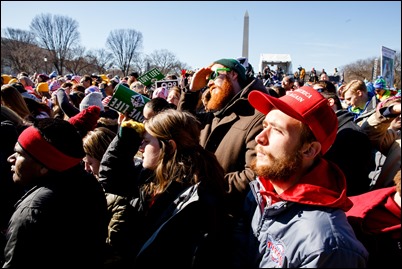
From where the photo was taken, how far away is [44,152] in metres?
2.13

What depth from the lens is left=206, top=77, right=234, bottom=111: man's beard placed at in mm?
3176

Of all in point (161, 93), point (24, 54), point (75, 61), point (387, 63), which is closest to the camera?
point (161, 93)

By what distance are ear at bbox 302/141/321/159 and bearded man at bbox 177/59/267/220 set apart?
55cm

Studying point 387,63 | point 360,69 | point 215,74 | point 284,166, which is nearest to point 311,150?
point 284,166

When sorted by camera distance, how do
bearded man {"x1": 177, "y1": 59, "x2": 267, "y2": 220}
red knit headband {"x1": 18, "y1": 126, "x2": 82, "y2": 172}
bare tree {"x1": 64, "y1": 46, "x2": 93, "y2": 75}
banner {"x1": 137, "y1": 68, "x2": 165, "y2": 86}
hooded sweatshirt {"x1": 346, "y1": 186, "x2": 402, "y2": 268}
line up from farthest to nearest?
bare tree {"x1": 64, "y1": 46, "x2": 93, "y2": 75} → banner {"x1": 137, "y1": 68, "x2": 165, "y2": 86} → bearded man {"x1": 177, "y1": 59, "x2": 267, "y2": 220} → red knit headband {"x1": 18, "y1": 126, "x2": 82, "y2": 172} → hooded sweatshirt {"x1": 346, "y1": 186, "x2": 402, "y2": 268}

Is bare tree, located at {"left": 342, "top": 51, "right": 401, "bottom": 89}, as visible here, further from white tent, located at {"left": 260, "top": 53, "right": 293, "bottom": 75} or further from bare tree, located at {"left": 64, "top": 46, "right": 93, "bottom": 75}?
bare tree, located at {"left": 64, "top": 46, "right": 93, "bottom": 75}

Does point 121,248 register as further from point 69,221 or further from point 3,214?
point 3,214

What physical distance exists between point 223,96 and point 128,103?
0.96 meters

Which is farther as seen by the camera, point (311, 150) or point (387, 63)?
point (387, 63)

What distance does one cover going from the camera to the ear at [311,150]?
1.89m

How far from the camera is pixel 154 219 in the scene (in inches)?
83.0

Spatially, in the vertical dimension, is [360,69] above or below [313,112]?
below

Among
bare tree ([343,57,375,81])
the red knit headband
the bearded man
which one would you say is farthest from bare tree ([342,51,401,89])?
the red knit headband

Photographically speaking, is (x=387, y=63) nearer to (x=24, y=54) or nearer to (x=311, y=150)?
(x=311, y=150)
